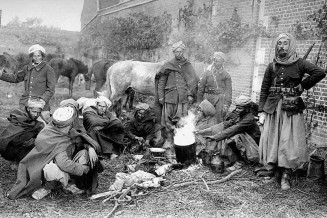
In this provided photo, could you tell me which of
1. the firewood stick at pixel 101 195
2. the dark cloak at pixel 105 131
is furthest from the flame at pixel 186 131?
the firewood stick at pixel 101 195

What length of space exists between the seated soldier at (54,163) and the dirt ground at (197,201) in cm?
17

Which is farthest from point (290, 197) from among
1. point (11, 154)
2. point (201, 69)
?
point (201, 69)

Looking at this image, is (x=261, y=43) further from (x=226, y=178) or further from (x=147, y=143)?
(x=226, y=178)

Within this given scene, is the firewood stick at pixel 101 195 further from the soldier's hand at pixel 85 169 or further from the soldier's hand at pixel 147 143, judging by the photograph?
the soldier's hand at pixel 147 143

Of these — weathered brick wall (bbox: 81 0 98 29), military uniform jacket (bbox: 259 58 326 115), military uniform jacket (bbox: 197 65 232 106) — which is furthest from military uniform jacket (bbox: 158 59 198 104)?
weathered brick wall (bbox: 81 0 98 29)

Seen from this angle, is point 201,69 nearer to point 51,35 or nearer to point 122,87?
point 122,87

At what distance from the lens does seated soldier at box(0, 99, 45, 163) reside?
4609 mm

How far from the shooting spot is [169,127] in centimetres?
662

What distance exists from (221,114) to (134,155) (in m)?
2.08

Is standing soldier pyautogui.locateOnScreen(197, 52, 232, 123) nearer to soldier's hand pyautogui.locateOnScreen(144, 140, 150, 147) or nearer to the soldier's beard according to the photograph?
soldier's hand pyautogui.locateOnScreen(144, 140, 150, 147)

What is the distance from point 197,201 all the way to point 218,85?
307 centimetres

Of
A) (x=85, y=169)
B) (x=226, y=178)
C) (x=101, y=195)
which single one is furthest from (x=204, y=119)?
(x=85, y=169)

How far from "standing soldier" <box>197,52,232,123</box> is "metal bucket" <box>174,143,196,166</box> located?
5.68 ft

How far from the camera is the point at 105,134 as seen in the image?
5910 millimetres
